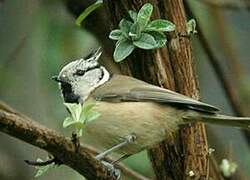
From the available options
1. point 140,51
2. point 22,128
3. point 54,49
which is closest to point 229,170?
point 140,51

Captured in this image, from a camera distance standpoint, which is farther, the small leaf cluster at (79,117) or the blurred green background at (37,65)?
the blurred green background at (37,65)

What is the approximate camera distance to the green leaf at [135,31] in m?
2.01

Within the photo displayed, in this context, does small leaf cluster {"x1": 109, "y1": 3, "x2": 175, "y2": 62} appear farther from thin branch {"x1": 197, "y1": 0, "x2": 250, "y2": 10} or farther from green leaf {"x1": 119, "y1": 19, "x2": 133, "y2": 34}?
thin branch {"x1": 197, "y1": 0, "x2": 250, "y2": 10}

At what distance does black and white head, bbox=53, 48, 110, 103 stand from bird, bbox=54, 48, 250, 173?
0.06 metres

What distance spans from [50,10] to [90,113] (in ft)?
5.14

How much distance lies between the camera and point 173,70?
2170 mm

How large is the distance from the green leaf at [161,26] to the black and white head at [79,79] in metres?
0.51

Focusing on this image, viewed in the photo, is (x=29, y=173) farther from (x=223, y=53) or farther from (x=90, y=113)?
(x=90, y=113)

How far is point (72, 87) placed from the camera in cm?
258

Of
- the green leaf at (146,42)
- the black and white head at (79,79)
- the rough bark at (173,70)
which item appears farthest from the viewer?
the black and white head at (79,79)

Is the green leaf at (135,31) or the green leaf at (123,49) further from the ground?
the green leaf at (135,31)

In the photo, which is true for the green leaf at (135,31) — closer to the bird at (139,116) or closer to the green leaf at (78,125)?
the bird at (139,116)

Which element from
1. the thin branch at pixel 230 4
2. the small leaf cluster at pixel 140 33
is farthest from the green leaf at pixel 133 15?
the thin branch at pixel 230 4

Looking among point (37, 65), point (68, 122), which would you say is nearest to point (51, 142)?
point (68, 122)
